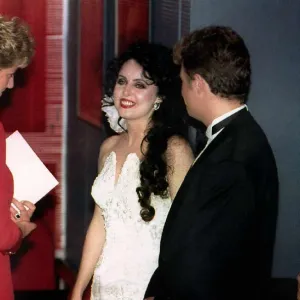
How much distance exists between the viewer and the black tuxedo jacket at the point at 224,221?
6.60 feet

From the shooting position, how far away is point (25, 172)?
8.20 ft

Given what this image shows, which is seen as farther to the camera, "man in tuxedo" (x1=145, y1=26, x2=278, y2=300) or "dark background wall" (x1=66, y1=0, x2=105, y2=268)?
"dark background wall" (x1=66, y1=0, x2=105, y2=268)

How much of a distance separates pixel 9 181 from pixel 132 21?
4.72 ft

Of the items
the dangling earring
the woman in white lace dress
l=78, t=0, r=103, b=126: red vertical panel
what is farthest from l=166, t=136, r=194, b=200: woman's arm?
l=78, t=0, r=103, b=126: red vertical panel

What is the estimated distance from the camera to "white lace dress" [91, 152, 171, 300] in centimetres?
270

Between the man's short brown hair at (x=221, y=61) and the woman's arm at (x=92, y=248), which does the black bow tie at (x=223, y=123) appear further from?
the woman's arm at (x=92, y=248)

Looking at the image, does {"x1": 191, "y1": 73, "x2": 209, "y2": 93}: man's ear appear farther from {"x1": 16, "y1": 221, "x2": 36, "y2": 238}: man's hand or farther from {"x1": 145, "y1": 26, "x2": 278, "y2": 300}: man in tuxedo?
{"x1": 16, "y1": 221, "x2": 36, "y2": 238}: man's hand

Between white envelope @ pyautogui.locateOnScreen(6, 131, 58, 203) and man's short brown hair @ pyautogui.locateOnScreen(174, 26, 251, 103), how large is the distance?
655 mm

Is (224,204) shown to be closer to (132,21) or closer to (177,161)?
(177,161)

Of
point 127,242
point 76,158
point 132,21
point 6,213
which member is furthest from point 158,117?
point 76,158

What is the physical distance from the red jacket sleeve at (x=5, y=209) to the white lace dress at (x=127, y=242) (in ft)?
1.63

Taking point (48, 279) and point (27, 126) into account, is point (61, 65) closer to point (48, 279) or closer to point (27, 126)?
point (27, 126)

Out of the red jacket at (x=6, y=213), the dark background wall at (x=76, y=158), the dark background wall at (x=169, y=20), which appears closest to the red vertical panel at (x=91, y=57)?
the dark background wall at (x=76, y=158)

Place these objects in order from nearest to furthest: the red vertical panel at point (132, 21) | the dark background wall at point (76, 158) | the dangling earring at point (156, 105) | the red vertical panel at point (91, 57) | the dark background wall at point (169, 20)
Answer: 1. the dangling earring at point (156, 105)
2. the dark background wall at point (169, 20)
3. the red vertical panel at point (132, 21)
4. the red vertical panel at point (91, 57)
5. the dark background wall at point (76, 158)
